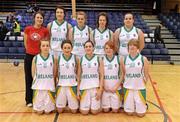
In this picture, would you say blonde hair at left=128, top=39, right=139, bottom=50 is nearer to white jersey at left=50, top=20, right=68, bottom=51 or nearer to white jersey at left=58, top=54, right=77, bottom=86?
white jersey at left=58, top=54, right=77, bottom=86

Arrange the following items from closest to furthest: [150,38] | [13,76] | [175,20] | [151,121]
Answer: [151,121], [13,76], [150,38], [175,20]

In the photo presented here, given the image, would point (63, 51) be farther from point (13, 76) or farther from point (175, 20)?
point (175, 20)

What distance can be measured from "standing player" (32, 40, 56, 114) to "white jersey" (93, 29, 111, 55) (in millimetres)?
644

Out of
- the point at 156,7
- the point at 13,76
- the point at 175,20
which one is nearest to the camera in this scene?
the point at 13,76

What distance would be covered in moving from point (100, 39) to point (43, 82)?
3.20 feet

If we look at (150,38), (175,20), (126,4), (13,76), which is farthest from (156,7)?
(13,76)

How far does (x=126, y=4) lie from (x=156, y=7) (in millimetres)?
1515

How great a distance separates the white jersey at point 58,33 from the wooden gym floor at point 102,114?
0.98 meters

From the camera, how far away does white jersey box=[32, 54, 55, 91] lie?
4516 millimetres

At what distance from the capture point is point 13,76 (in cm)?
748

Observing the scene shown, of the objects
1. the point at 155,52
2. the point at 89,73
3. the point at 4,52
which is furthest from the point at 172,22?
the point at 89,73

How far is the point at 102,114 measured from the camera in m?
4.58

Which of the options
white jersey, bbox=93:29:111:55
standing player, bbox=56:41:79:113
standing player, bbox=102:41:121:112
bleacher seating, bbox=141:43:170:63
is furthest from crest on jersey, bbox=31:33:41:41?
bleacher seating, bbox=141:43:170:63

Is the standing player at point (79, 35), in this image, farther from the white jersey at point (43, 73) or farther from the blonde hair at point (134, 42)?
the blonde hair at point (134, 42)
